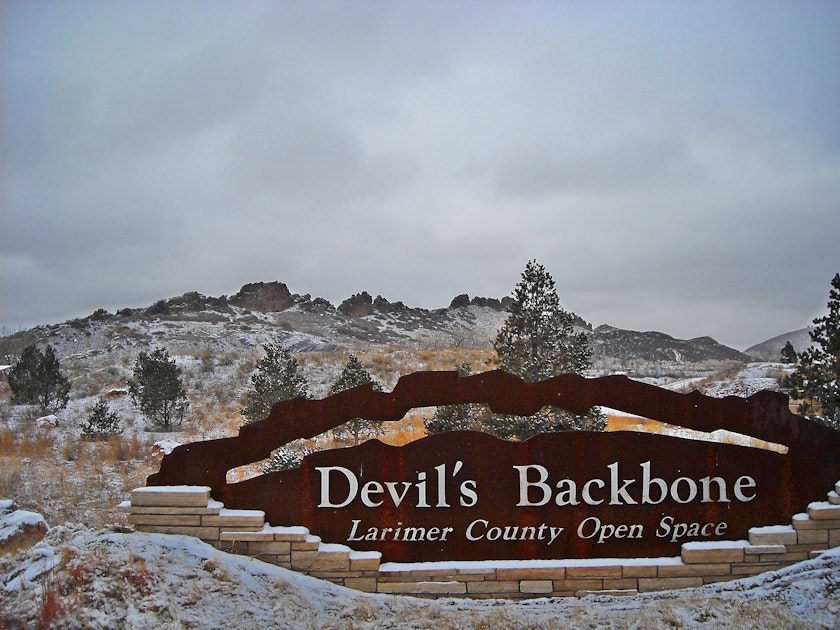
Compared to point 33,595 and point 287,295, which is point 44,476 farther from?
point 287,295

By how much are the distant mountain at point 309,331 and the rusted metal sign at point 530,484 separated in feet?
85.3

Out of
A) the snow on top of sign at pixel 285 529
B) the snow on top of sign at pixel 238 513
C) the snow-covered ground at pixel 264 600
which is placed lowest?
the snow-covered ground at pixel 264 600

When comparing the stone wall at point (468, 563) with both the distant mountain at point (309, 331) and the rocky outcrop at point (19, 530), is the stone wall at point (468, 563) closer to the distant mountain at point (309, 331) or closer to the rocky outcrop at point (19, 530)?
the rocky outcrop at point (19, 530)

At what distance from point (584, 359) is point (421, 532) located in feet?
21.1

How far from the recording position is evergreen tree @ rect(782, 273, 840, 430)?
9289 mm

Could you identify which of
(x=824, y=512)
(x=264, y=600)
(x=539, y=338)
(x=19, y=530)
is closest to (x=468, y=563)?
(x=264, y=600)

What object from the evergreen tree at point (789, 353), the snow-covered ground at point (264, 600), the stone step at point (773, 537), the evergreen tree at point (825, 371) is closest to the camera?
the snow-covered ground at point (264, 600)

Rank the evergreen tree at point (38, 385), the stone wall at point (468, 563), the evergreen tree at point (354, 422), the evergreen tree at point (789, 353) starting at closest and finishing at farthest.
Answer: the stone wall at point (468, 563) < the evergreen tree at point (789, 353) < the evergreen tree at point (354, 422) < the evergreen tree at point (38, 385)

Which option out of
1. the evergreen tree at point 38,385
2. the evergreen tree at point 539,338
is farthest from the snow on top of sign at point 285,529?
the evergreen tree at point 38,385

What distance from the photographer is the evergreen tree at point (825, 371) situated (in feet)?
30.5

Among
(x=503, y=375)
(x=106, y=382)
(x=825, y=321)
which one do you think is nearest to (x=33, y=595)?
(x=503, y=375)

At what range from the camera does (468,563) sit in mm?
5293

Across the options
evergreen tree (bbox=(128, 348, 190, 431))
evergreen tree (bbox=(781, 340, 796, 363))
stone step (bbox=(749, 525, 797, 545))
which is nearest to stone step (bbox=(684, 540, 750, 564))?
stone step (bbox=(749, 525, 797, 545))

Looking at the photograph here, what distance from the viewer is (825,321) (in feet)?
31.8
